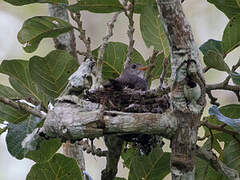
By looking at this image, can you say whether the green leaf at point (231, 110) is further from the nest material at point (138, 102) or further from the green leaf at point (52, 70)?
the green leaf at point (52, 70)

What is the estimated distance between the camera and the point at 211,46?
8.95 ft

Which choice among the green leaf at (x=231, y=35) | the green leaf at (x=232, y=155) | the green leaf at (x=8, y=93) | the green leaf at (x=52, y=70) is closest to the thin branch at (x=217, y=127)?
the green leaf at (x=232, y=155)

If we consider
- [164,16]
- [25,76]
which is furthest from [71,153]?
[164,16]

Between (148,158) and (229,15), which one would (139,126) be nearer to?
(148,158)

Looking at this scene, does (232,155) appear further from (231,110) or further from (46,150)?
(46,150)

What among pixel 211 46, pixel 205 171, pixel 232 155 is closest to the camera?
pixel 232 155

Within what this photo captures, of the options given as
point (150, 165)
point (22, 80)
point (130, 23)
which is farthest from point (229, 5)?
point (22, 80)

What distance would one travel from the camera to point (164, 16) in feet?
6.52

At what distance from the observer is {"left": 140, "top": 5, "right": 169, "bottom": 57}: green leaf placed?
9.29 feet

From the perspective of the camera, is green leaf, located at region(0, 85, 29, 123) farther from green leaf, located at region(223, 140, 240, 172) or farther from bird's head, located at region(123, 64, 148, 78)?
green leaf, located at region(223, 140, 240, 172)

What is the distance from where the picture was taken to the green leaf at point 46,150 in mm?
2621

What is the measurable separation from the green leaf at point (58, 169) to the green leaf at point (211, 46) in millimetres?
936

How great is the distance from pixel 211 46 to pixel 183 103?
0.75 meters

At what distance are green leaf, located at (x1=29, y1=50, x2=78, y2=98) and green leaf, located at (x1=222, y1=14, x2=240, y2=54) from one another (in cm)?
80
